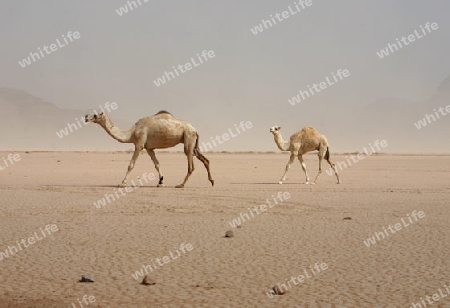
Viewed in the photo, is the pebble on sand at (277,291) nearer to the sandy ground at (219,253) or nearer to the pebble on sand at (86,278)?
the sandy ground at (219,253)

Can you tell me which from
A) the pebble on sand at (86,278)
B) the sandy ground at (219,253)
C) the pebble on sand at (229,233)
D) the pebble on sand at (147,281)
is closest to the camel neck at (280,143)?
the sandy ground at (219,253)

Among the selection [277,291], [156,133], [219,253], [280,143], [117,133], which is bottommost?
[277,291]

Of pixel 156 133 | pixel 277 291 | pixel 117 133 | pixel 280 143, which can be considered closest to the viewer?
pixel 277 291

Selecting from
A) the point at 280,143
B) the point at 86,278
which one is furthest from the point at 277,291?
the point at 280,143

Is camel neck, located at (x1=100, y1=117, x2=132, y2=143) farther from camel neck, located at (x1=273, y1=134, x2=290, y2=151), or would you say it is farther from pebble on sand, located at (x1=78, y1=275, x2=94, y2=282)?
pebble on sand, located at (x1=78, y1=275, x2=94, y2=282)

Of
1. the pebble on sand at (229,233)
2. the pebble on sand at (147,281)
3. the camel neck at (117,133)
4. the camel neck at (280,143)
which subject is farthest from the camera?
the camel neck at (280,143)

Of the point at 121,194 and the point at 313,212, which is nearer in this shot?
the point at 313,212

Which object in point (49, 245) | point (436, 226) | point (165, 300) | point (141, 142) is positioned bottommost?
point (436, 226)

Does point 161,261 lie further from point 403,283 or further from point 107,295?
point 403,283

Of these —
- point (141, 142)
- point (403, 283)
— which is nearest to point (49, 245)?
point (403, 283)

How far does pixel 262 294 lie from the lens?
20.1ft

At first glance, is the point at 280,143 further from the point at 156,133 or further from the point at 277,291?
the point at 277,291

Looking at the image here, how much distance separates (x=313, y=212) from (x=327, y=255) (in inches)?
181

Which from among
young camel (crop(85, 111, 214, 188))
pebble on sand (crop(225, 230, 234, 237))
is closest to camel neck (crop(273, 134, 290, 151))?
young camel (crop(85, 111, 214, 188))
